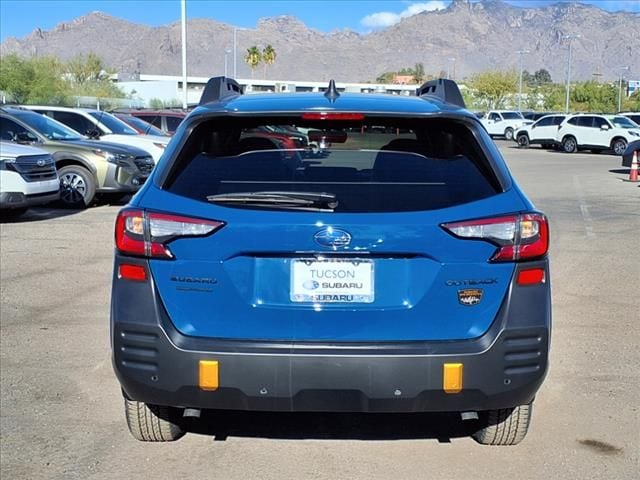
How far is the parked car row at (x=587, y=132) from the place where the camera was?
116 feet

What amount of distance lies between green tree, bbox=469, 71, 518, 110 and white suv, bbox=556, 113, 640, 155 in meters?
49.6

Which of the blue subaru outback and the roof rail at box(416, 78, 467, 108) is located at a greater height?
the roof rail at box(416, 78, 467, 108)

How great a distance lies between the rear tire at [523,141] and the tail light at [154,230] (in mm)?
39060

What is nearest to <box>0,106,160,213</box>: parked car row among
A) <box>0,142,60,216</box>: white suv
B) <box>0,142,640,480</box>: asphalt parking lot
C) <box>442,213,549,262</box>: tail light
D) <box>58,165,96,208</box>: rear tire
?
<box>58,165,96,208</box>: rear tire

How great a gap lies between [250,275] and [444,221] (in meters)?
0.87

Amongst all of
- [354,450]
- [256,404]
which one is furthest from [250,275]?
[354,450]

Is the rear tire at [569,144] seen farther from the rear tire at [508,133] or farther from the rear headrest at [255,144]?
the rear headrest at [255,144]

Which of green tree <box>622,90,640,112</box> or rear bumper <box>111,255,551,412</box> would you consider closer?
rear bumper <box>111,255,551,412</box>

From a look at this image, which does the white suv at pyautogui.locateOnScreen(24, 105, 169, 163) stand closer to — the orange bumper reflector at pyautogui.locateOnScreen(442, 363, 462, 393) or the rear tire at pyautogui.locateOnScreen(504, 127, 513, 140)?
the orange bumper reflector at pyautogui.locateOnScreen(442, 363, 462, 393)

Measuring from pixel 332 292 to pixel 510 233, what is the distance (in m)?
0.83

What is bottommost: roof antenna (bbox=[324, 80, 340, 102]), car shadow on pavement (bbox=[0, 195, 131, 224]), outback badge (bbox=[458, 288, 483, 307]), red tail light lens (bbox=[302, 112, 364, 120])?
car shadow on pavement (bbox=[0, 195, 131, 224])

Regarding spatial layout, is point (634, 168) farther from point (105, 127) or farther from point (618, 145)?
point (618, 145)

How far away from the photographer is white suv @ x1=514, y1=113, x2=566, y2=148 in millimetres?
39219

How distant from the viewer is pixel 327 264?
11.7 feet
